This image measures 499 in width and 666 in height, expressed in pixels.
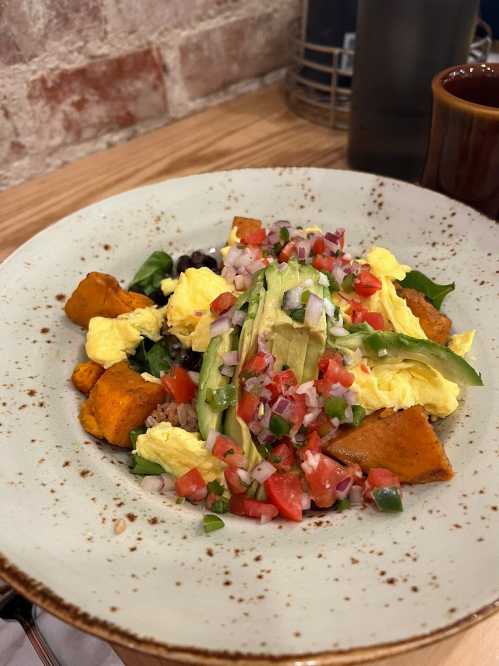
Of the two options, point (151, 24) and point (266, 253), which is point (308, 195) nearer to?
point (266, 253)

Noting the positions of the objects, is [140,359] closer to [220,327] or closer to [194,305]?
[194,305]

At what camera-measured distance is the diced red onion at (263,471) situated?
43.6 inches

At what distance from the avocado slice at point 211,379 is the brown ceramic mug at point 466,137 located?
0.83m

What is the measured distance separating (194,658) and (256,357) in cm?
56

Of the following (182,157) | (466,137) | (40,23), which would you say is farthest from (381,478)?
(40,23)

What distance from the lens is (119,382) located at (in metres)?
1.27

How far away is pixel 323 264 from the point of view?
4.60 feet

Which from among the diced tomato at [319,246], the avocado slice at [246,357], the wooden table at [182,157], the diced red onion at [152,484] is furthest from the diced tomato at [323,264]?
the wooden table at [182,157]

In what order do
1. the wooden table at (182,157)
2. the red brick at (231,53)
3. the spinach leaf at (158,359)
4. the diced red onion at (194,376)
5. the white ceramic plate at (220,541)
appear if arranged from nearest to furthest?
the white ceramic plate at (220,541) → the diced red onion at (194,376) → the spinach leaf at (158,359) → the wooden table at (182,157) → the red brick at (231,53)

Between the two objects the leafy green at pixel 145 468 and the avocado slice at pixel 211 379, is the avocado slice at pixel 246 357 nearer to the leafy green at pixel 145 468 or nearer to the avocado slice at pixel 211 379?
the avocado slice at pixel 211 379

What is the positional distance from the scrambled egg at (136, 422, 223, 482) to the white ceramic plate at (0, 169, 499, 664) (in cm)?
7

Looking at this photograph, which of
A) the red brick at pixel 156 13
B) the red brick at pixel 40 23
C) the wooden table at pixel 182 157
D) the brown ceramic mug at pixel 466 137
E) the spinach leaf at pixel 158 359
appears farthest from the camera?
the red brick at pixel 156 13

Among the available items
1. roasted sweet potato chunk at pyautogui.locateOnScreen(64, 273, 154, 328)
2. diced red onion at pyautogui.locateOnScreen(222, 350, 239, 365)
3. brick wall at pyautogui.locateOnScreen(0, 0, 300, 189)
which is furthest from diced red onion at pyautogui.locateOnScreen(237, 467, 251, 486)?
brick wall at pyautogui.locateOnScreen(0, 0, 300, 189)

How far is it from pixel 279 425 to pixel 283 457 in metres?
0.06
